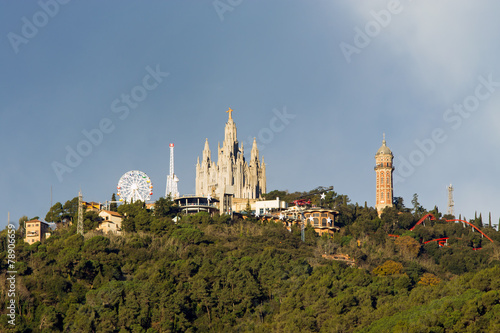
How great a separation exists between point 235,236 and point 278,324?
2825 cm

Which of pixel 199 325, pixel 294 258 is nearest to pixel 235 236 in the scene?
pixel 294 258

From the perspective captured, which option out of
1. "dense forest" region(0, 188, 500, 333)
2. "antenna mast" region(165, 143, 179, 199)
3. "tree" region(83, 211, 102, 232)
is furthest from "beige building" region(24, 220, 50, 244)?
"antenna mast" region(165, 143, 179, 199)

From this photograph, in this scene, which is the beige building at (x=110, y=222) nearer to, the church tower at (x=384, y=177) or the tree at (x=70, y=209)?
the tree at (x=70, y=209)

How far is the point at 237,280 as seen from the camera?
8088cm

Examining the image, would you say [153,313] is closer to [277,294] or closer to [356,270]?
[277,294]

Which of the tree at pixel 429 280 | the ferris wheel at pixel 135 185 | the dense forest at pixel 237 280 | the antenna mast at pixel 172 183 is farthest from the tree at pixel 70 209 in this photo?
the tree at pixel 429 280

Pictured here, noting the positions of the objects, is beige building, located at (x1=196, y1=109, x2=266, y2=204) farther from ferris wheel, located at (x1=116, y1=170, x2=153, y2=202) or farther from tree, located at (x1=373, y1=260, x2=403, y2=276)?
tree, located at (x1=373, y1=260, x2=403, y2=276)

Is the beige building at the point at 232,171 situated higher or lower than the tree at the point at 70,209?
higher

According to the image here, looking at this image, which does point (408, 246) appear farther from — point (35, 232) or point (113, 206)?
point (35, 232)

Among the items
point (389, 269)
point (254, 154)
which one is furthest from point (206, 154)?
point (389, 269)

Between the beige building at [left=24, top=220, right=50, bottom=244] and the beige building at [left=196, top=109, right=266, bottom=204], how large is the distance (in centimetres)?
4488

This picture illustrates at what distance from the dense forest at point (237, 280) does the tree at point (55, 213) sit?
158 mm

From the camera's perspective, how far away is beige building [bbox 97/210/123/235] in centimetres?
9969

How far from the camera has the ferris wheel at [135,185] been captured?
373ft
